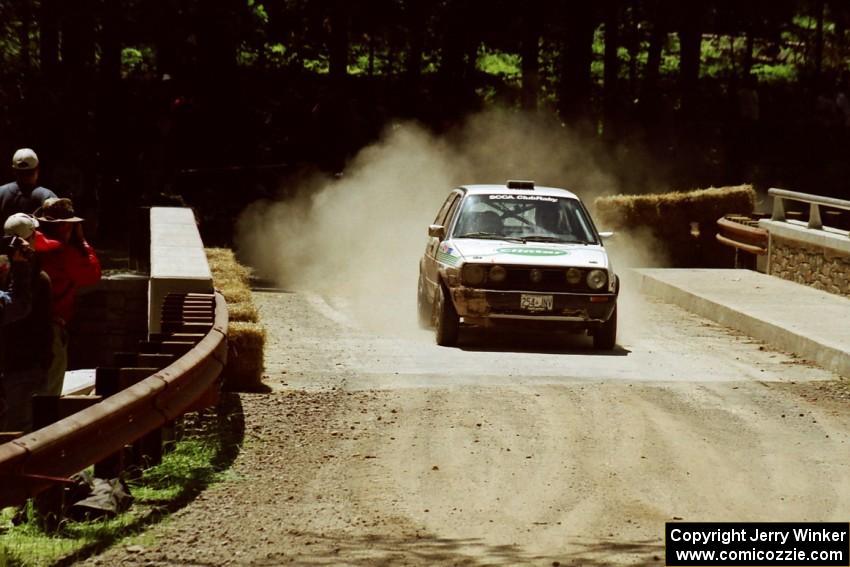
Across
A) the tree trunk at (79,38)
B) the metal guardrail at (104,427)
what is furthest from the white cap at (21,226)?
the tree trunk at (79,38)

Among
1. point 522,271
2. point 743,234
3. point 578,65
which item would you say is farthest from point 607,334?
point 578,65

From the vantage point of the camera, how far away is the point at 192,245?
602 inches

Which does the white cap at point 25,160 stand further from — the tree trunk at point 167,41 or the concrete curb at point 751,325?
the tree trunk at point 167,41

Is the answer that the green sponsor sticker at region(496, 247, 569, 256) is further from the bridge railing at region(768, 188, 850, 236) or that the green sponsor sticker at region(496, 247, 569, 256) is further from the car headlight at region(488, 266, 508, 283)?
the bridge railing at region(768, 188, 850, 236)

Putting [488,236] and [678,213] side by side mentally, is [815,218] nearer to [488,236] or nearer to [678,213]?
[678,213]

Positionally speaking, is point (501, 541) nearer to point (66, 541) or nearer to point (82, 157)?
point (66, 541)

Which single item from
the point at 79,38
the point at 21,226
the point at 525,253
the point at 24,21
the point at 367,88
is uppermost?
the point at 79,38

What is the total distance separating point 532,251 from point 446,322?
3.76 ft

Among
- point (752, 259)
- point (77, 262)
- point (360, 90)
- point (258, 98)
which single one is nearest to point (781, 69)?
point (360, 90)

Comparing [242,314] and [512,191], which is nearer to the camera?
[242,314]

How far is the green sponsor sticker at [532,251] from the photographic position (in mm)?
15367

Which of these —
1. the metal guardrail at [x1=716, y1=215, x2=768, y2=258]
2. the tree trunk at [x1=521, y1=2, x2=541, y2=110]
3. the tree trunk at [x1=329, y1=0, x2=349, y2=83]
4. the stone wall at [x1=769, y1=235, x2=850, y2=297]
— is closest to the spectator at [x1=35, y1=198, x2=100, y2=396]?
the stone wall at [x1=769, y1=235, x2=850, y2=297]

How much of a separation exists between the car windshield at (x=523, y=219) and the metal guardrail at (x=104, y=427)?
6.73m

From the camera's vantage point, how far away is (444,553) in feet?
23.5
